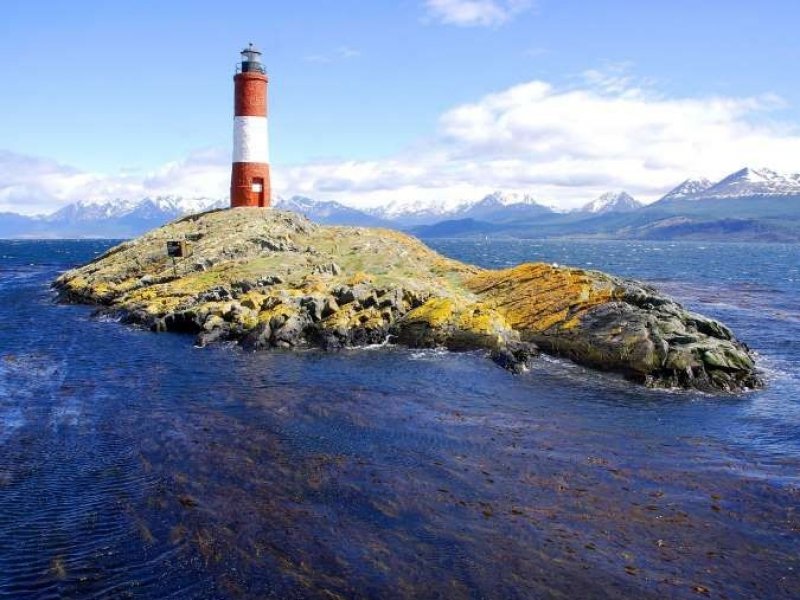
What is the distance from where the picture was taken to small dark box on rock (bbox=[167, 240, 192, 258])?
5875cm

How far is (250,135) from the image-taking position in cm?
6669

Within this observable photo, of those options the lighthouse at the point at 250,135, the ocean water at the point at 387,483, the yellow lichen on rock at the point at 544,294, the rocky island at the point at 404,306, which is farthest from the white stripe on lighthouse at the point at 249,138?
the ocean water at the point at 387,483

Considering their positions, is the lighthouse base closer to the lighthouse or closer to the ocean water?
the lighthouse

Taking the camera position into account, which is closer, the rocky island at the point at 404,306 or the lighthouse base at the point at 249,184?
the rocky island at the point at 404,306

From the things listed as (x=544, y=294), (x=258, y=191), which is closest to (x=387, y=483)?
(x=544, y=294)

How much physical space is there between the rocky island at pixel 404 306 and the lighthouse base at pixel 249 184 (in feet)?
32.1

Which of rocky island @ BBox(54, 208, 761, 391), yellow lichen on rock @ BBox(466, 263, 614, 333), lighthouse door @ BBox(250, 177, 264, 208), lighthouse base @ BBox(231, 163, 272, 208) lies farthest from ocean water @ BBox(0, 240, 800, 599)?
lighthouse door @ BBox(250, 177, 264, 208)

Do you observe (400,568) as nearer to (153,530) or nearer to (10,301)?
(153,530)

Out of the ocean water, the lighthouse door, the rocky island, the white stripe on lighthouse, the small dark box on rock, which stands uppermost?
the white stripe on lighthouse

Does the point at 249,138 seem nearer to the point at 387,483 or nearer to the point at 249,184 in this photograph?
the point at 249,184

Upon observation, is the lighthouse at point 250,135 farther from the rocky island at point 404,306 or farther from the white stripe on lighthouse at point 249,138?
the rocky island at point 404,306

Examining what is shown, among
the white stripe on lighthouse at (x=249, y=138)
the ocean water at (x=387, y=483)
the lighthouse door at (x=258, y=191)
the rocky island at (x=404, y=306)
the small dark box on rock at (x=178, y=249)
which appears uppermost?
the white stripe on lighthouse at (x=249, y=138)

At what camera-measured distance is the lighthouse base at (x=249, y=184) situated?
68000 millimetres

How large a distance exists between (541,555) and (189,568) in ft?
24.1
